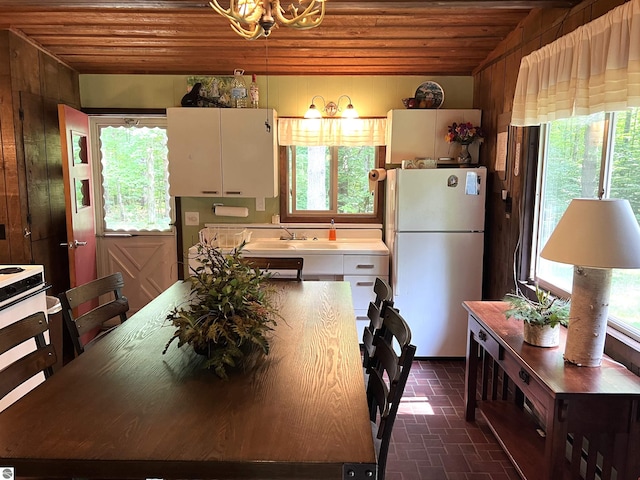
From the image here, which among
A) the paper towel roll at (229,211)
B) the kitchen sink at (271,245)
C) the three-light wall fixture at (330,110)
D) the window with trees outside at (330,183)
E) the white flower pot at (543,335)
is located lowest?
the white flower pot at (543,335)

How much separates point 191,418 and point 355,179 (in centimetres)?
324

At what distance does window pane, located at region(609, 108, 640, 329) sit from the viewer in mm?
1987

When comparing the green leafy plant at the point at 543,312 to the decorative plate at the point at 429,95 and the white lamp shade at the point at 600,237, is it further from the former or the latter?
the decorative plate at the point at 429,95

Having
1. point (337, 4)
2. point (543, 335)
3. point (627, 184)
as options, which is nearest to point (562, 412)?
point (543, 335)

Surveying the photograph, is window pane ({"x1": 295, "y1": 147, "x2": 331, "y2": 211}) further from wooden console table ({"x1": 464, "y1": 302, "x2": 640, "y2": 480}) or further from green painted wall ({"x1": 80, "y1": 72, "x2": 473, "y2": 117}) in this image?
wooden console table ({"x1": 464, "y1": 302, "x2": 640, "y2": 480})

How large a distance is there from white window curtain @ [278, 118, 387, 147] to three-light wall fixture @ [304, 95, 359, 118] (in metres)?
0.06

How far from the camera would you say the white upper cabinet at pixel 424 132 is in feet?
12.3

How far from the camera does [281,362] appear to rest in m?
1.59

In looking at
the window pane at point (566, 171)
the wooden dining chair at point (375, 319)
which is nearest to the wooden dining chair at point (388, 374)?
the wooden dining chair at point (375, 319)

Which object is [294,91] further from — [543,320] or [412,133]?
[543,320]

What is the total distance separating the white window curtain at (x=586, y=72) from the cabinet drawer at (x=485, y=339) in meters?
1.14

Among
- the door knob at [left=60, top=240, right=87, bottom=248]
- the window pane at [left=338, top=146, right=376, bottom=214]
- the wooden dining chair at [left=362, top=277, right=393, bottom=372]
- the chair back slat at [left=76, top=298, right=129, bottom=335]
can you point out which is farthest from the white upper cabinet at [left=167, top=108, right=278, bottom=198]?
the wooden dining chair at [left=362, top=277, right=393, bottom=372]

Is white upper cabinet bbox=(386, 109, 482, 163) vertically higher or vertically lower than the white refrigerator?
higher

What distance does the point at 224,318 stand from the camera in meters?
1.56
